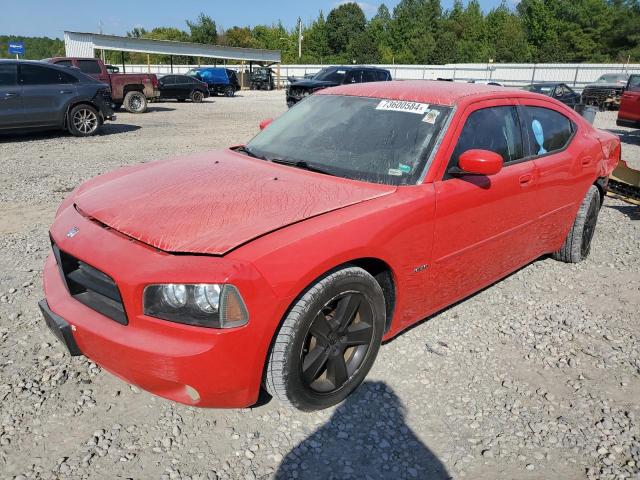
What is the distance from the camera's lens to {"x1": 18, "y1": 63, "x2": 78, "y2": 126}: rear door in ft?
35.0

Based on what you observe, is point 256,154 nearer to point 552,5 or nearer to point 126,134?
point 126,134

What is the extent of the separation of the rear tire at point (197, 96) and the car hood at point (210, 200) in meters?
22.8

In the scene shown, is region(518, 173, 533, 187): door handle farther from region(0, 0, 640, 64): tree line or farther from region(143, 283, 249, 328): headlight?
region(0, 0, 640, 64): tree line

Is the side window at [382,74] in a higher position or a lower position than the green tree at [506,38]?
lower

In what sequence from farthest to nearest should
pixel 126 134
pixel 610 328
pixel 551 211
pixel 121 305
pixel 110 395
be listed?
pixel 126 134 < pixel 551 211 < pixel 610 328 < pixel 110 395 < pixel 121 305

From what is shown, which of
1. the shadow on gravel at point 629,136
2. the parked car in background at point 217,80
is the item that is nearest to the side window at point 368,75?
the shadow on gravel at point 629,136

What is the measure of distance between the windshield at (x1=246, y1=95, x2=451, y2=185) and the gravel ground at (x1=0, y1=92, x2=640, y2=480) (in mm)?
1189

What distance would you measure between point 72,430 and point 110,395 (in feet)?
0.95

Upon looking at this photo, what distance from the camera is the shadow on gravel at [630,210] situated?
6488 millimetres

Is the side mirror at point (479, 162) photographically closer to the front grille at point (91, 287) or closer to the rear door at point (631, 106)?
the front grille at point (91, 287)

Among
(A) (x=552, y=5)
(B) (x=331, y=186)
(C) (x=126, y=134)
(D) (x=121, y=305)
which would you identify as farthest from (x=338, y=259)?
(A) (x=552, y=5)

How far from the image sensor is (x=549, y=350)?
3.40m

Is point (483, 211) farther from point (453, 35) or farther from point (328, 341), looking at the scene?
point (453, 35)

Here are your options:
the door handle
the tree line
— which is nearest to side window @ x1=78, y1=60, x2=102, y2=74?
the door handle
